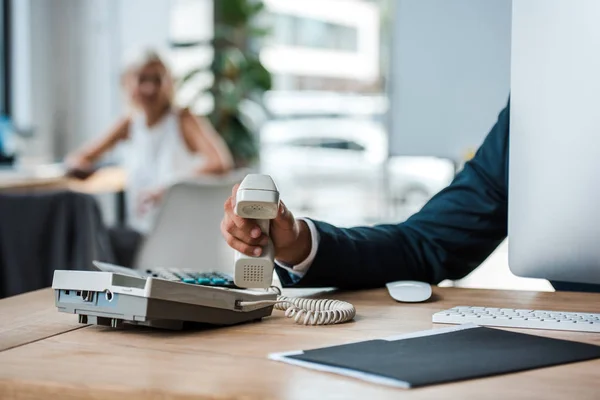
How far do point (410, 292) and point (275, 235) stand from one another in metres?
0.19

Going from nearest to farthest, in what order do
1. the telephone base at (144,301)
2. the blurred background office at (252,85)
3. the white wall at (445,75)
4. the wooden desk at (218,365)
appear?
the wooden desk at (218,365)
the telephone base at (144,301)
the white wall at (445,75)
the blurred background office at (252,85)

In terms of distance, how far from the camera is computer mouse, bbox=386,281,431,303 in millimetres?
1203

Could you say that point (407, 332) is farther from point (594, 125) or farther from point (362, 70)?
point (362, 70)

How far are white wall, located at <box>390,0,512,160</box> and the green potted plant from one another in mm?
1711

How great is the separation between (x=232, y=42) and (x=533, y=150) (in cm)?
550

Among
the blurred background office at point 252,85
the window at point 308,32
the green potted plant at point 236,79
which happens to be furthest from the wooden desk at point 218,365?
the window at point 308,32

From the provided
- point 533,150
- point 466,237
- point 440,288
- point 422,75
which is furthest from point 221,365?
point 422,75

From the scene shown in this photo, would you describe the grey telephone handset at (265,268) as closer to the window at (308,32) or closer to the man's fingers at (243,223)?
the man's fingers at (243,223)

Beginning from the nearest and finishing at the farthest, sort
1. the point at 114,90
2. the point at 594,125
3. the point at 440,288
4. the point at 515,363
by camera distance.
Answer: the point at 515,363
the point at 594,125
the point at 440,288
the point at 114,90

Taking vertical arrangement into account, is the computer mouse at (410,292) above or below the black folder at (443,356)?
below

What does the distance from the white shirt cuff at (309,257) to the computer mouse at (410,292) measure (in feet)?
0.38

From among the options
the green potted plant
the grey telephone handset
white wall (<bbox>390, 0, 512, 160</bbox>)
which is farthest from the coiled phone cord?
the green potted plant

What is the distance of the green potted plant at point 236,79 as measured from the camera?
19.9 feet

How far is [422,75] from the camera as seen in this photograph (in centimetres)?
446
